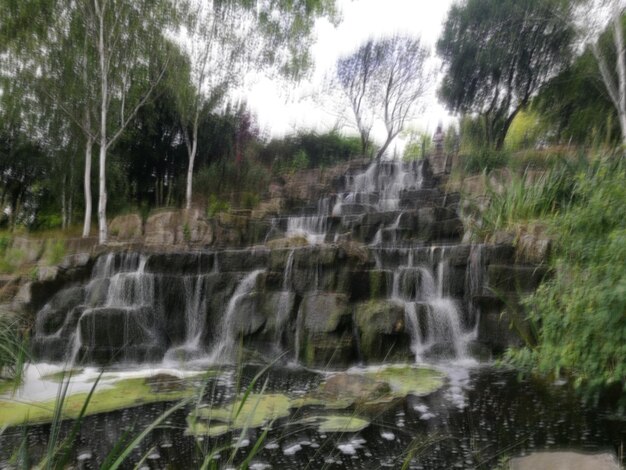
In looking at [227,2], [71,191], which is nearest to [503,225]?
[227,2]

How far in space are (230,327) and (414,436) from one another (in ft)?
13.6

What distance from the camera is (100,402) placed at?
13.2ft

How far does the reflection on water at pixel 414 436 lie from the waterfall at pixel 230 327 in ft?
8.16

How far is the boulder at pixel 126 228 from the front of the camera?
13488mm

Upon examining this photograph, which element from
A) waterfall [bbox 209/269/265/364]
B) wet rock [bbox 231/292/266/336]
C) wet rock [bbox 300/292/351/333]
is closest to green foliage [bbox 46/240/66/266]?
waterfall [bbox 209/269/265/364]

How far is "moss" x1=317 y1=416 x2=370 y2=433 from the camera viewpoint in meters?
3.17

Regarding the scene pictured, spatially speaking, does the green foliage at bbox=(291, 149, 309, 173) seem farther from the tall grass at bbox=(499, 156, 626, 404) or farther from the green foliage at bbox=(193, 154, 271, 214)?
the tall grass at bbox=(499, 156, 626, 404)

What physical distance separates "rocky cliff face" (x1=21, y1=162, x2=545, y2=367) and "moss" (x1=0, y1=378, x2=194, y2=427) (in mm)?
534

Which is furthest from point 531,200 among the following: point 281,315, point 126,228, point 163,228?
point 126,228

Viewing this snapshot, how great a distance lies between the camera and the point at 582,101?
43.8 ft

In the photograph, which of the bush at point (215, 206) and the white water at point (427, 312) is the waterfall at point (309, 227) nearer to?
the bush at point (215, 206)

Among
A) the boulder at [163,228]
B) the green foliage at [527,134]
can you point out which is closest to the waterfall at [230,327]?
the boulder at [163,228]

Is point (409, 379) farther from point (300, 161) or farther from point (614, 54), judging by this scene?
point (300, 161)

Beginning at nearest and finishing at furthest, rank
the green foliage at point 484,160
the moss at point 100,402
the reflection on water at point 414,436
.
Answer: the reflection on water at point 414,436 < the moss at point 100,402 < the green foliage at point 484,160
